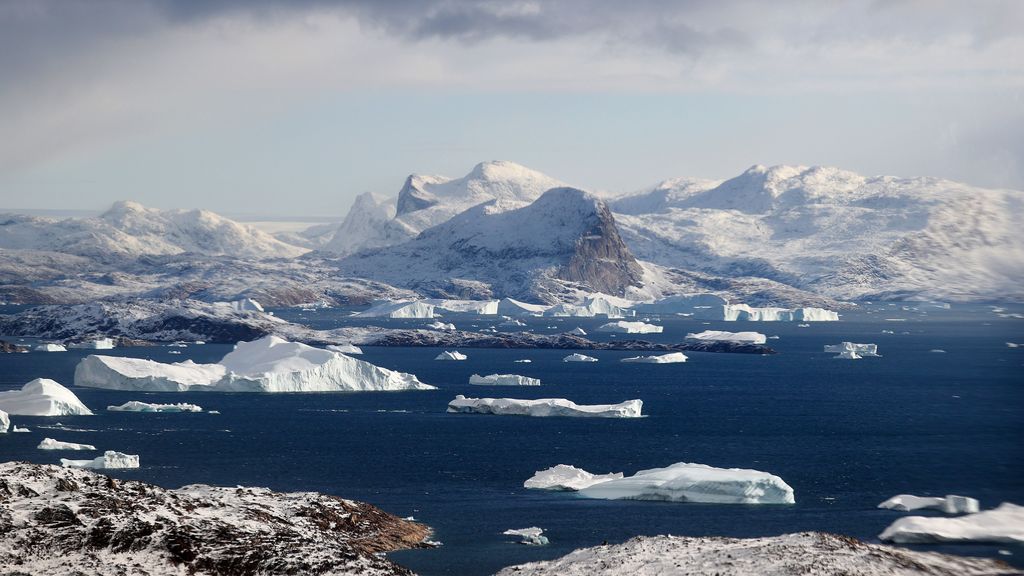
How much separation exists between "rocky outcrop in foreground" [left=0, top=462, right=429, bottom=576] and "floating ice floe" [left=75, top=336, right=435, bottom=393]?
69915 mm

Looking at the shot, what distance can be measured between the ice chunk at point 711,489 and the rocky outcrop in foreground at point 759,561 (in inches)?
745

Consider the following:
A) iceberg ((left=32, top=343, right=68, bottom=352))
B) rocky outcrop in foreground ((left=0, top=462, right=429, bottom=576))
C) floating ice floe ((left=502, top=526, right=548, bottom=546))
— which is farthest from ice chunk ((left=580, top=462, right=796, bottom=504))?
iceberg ((left=32, top=343, right=68, bottom=352))

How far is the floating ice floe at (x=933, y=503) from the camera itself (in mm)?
54250

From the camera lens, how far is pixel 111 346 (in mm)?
182750

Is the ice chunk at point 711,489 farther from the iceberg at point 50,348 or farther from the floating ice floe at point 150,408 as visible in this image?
the iceberg at point 50,348

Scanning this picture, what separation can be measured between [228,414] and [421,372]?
45104 millimetres

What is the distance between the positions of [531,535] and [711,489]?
510 inches

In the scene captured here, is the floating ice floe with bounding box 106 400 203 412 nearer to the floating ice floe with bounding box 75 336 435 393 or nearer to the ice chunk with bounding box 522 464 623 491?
the floating ice floe with bounding box 75 336 435 393

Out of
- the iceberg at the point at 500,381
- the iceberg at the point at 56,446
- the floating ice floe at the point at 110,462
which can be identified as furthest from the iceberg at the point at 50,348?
the floating ice floe at the point at 110,462

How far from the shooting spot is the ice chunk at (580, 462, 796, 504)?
59.0 m

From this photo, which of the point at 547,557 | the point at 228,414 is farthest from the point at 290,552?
the point at 228,414

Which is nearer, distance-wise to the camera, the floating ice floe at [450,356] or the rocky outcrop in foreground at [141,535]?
the rocky outcrop in foreground at [141,535]

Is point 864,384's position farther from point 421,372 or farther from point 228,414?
point 228,414

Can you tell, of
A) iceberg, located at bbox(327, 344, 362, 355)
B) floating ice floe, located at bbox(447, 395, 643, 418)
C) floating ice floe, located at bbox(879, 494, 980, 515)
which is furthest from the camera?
iceberg, located at bbox(327, 344, 362, 355)
